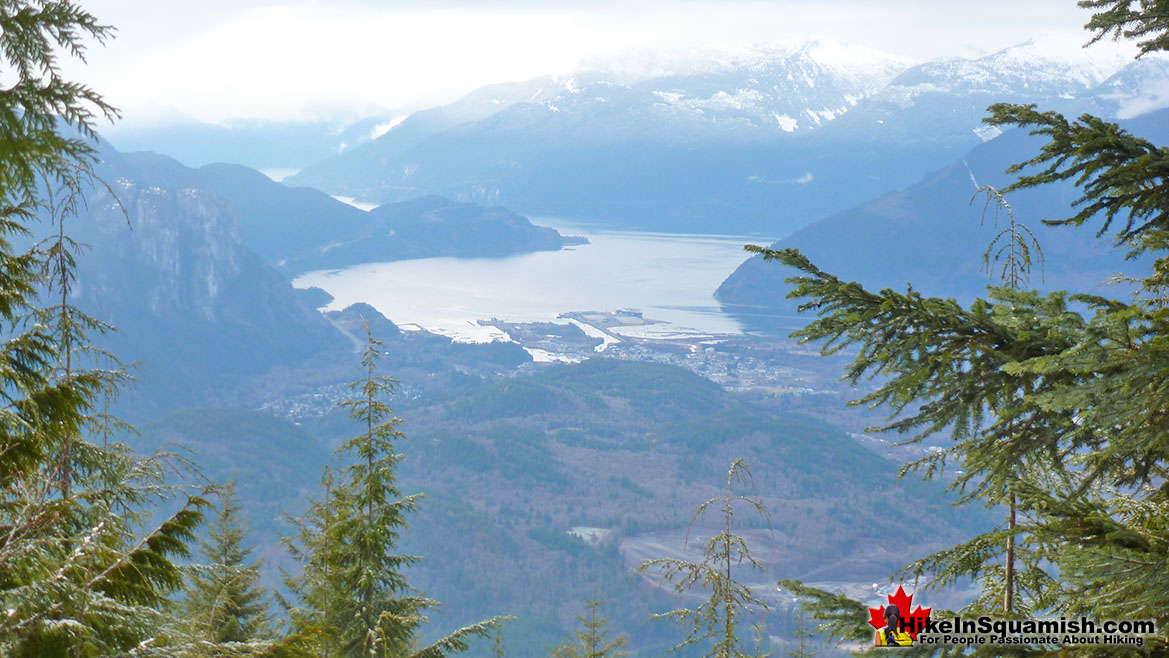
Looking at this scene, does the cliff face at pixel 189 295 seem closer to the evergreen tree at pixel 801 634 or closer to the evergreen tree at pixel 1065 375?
the evergreen tree at pixel 801 634

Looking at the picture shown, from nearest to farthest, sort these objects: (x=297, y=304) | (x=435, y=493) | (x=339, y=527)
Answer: (x=339, y=527), (x=435, y=493), (x=297, y=304)

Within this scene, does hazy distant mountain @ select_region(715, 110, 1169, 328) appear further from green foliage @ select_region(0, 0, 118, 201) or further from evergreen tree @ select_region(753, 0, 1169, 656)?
green foliage @ select_region(0, 0, 118, 201)

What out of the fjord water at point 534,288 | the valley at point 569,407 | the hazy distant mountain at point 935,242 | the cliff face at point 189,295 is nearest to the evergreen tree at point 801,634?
the valley at point 569,407

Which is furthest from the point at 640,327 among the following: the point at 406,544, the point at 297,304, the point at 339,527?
the point at 339,527

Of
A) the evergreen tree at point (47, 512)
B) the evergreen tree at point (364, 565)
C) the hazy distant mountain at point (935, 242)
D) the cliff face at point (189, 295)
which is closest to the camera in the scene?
the evergreen tree at point (47, 512)

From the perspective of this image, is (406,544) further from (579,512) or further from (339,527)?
(339,527)
